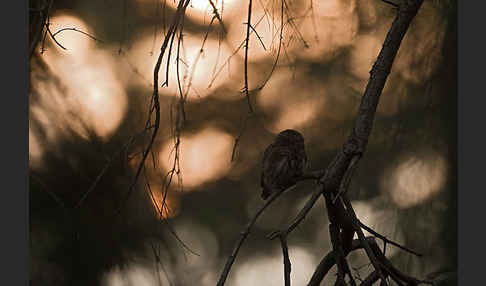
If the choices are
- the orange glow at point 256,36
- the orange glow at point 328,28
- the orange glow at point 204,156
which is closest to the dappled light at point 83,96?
the orange glow at point 204,156

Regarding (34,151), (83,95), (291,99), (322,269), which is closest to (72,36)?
(83,95)

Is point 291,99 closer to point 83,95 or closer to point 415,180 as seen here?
point 415,180

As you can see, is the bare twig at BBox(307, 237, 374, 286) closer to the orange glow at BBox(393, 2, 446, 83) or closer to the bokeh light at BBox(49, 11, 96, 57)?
the orange glow at BBox(393, 2, 446, 83)

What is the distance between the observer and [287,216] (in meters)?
1.18

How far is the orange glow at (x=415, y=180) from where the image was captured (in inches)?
46.4

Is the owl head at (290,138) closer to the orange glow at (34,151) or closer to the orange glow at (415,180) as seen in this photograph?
the orange glow at (415,180)

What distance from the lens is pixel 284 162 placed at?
0.83 meters

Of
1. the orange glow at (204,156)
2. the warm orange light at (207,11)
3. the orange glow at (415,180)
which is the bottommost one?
the orange glow at (415,180)

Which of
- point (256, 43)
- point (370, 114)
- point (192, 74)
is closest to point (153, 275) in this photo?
point (192, 74)

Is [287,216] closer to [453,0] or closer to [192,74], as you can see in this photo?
[192,74]

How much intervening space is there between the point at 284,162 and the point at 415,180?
0.46 m

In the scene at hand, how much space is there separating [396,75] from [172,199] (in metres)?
0.53

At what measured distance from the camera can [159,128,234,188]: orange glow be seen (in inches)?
45.9

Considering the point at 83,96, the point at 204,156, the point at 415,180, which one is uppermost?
the point at 83,96
